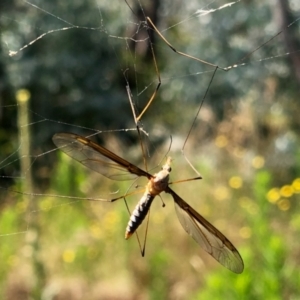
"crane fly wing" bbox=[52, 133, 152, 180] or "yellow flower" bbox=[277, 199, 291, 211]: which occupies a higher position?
"crane fly wing" bbox=[52, 133, 152, 180]

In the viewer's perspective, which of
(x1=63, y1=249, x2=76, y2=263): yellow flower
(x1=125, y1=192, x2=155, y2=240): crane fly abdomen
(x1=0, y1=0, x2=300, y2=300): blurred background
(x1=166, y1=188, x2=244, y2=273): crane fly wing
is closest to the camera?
(x1=166, y1=188, x2=244, y2=273): crane fly wing

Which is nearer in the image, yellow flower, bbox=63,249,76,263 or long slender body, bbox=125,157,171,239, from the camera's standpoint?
long slender body, bbox=125,157,171,239

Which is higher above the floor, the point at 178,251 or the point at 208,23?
the point at 208,23

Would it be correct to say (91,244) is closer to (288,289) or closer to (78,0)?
(288,289)

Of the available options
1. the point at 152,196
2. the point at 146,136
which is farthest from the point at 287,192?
the point at 152,196

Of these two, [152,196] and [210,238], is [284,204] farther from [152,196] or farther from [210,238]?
[210,238]

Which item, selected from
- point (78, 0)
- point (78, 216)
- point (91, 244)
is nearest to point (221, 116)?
point (78, 0)

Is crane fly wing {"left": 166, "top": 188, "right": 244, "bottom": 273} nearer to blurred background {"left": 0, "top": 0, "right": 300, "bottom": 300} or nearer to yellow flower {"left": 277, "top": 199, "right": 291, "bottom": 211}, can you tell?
blurred background {"left": 0, "top": 0, "right": 300, "bottom": 300}

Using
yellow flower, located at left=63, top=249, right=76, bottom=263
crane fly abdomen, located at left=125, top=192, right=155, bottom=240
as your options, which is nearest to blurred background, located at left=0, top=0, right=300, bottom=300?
yellow flower, located at left=63, top=249, right=76, bottom=263
